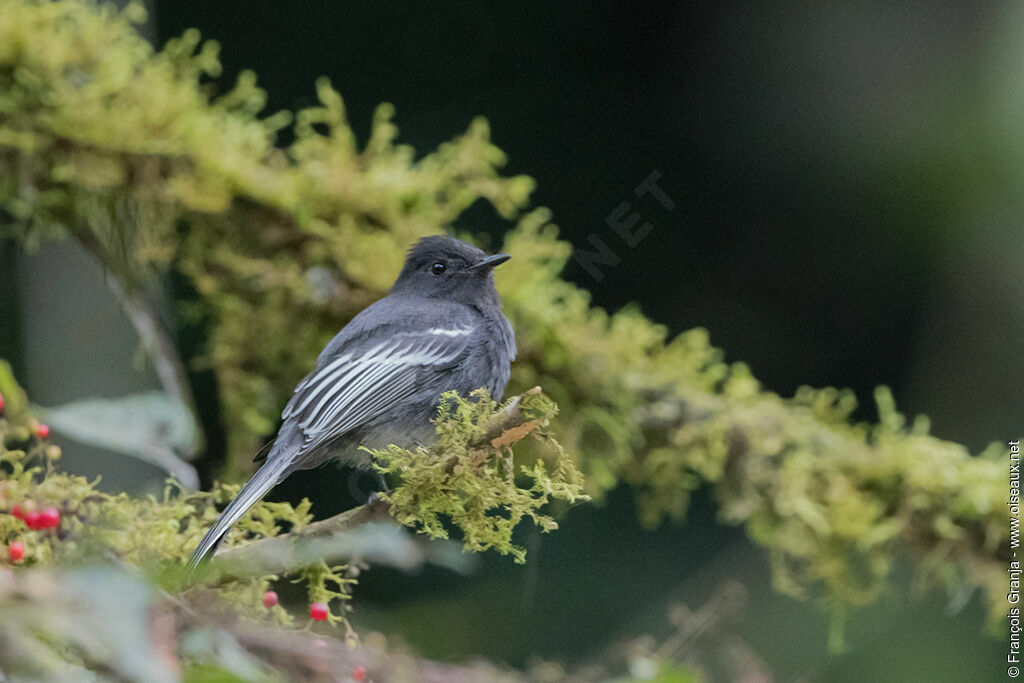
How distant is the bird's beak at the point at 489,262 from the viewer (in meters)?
2.05

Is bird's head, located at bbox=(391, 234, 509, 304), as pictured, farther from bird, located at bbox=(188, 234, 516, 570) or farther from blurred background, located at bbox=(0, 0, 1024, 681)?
blurred background, located at bbox=(0, 0, 1024, 681)

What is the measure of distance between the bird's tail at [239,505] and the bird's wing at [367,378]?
0.09m

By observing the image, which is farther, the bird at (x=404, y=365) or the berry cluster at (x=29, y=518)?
the bird at (x=404, y=365)

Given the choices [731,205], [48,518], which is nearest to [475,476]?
[48,518]

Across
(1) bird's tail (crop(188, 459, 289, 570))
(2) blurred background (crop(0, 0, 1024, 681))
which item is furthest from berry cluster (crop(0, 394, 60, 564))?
(2) blurred background (crop(0, 0, 1024, 681))

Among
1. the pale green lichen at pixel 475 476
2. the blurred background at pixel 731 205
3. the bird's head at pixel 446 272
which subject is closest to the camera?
the pale green lichen at pixel 475 476

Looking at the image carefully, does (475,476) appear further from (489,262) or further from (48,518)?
(489,262)

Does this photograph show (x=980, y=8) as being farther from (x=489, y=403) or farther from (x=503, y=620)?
(x=489, y=403)

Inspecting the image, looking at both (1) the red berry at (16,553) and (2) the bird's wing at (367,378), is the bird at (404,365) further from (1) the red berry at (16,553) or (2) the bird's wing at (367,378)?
(1) the red berry at (16,553)

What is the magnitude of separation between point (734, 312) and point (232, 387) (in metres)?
2.03

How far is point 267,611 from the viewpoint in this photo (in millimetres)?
1292

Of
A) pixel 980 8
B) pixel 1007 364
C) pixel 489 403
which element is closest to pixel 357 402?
pixel 489 403

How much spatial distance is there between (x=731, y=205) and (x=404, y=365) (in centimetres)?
242

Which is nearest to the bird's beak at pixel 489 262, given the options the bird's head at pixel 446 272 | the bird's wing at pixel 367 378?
the bird's head at pixel 446 272
